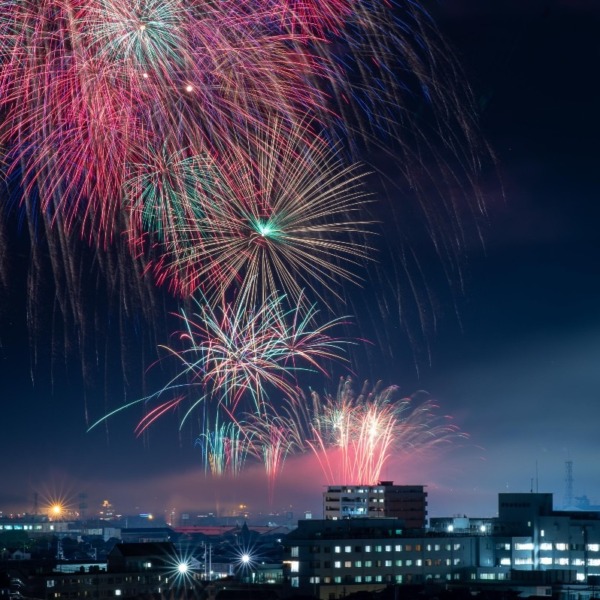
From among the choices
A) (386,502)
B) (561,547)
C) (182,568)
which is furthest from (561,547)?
(386,502)

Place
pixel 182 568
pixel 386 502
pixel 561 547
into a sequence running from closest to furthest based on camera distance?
pixel 182 568
pixel 561 547
pixel 386 502

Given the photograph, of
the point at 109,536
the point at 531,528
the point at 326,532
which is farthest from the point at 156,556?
the point at 109,536

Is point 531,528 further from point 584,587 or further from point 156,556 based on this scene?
point 156,556

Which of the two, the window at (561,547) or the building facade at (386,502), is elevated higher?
the building facade at (386,502)

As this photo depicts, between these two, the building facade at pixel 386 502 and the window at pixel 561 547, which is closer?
the window at pixel 561 547

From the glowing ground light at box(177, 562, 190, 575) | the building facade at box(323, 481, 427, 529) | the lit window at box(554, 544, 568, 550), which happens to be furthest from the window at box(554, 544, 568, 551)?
the building facade at box(323, 481, 427, 529)

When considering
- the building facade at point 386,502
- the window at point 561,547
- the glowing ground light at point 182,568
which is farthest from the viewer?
the building facade at point 386,502

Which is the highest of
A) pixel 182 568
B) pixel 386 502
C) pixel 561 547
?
pixel 386 502

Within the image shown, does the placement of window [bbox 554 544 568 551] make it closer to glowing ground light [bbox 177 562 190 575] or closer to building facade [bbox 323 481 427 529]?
glowing ground light [bbox 177 562 190 575]

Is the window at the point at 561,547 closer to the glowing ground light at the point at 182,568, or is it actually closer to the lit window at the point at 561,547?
the lit window at the point at 561,547

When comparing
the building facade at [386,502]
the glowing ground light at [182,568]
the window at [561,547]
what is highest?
the building facade at [386,502]

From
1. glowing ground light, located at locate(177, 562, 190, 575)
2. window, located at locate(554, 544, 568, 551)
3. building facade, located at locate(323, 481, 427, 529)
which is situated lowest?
glowing ground light, located at locate(177, 562, 190, 575)

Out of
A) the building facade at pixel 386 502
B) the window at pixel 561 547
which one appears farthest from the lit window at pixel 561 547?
the building facade at pixel 386 502

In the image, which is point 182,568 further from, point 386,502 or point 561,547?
point 386,502
